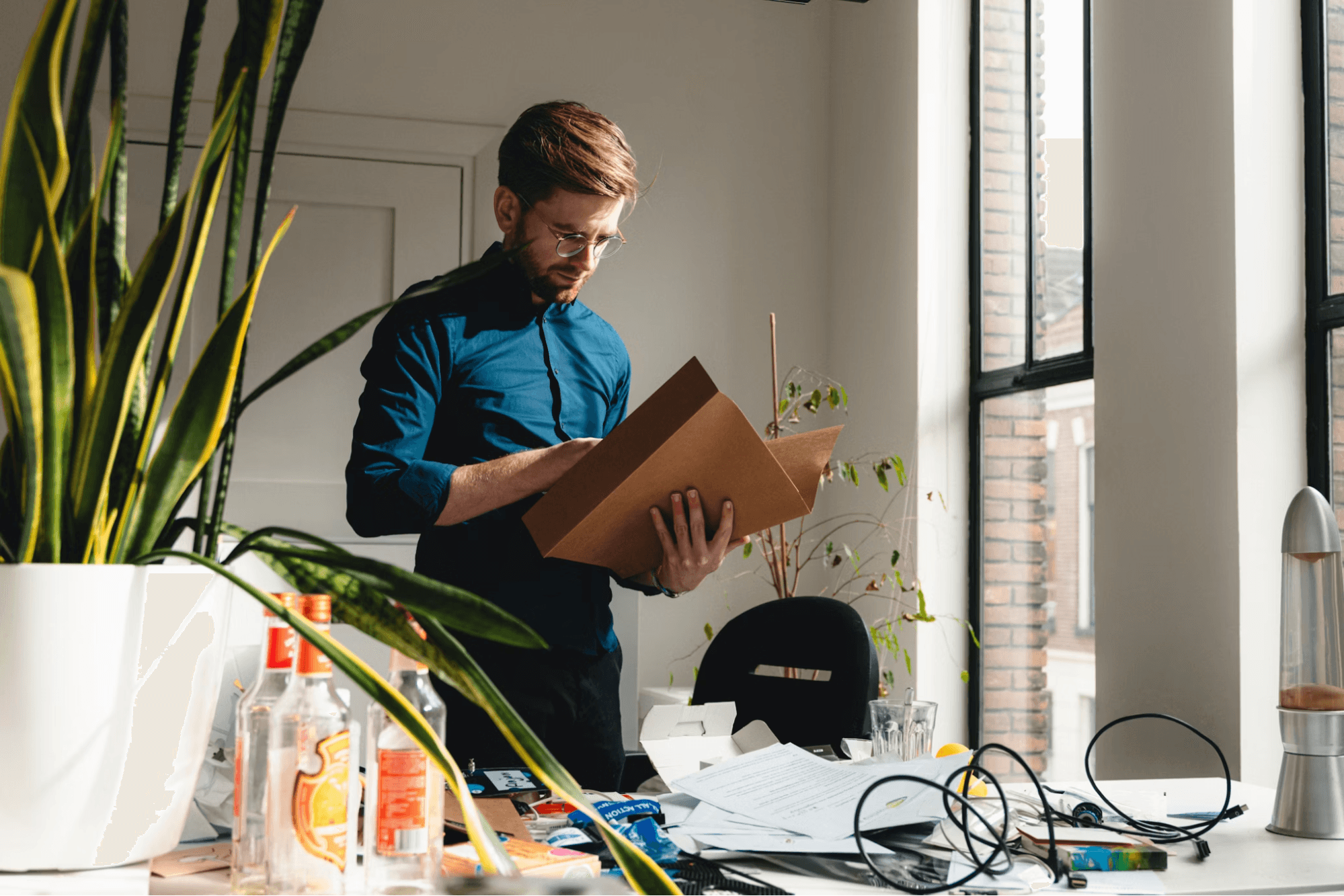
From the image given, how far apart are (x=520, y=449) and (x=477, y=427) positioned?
0.07 meters

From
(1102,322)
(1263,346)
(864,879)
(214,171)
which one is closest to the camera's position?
(214,171)

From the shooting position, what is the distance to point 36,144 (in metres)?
0.77

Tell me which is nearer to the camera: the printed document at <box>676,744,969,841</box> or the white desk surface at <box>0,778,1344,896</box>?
the white desk surface at <box>0,778,1344,896</box>

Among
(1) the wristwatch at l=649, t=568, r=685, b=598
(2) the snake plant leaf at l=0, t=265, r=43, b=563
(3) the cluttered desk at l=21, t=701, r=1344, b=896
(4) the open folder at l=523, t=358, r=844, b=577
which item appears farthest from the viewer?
(1) the wristwatch at l=649, t=568, r=685, b=598

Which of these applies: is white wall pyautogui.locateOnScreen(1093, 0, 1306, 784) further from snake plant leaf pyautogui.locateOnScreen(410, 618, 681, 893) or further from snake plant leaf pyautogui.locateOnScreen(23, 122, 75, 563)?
snake plant leaf pyautogui.locateOnScreen(23, 122, 75, 563)

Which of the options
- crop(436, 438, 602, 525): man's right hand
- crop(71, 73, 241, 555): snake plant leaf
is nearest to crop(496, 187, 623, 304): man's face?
crop(436, 438, 602, 525): man's right hand

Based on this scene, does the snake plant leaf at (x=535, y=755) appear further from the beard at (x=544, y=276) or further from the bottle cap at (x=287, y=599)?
the beard at (x=544, y=276)

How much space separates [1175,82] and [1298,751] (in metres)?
1.57

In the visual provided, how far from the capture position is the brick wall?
11.3 feet

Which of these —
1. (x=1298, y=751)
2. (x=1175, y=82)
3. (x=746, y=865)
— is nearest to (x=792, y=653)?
(x=1298, y=751)

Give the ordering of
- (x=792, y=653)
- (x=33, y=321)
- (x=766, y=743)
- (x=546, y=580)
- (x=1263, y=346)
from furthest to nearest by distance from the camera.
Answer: (x=1263, y=346), (x=792, y=653), (x=546, y=580), (x=766, y=743), (x=33, y=321)

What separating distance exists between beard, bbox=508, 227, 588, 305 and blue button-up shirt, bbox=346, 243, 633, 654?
0.9 inches

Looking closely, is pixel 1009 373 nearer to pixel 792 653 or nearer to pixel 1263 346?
pixel 1263 346

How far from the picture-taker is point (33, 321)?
28.6 inches
